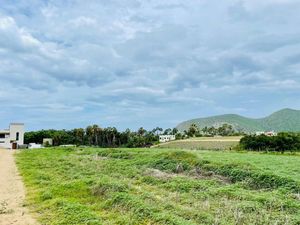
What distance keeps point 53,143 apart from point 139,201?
69.2m

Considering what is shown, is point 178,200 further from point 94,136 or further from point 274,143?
point 94,136

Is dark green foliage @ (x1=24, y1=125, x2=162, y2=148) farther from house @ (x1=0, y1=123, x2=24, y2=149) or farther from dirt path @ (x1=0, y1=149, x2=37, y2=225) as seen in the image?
dirt path @ (x1=0, y1=149, x2=37, y2=225)

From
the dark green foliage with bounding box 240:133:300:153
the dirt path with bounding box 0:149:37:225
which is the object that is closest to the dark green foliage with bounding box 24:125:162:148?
the dark green foliage with bounding box 240:133:300:153

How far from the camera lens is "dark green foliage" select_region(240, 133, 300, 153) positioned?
173 feet

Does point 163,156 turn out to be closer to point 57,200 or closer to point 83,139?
point 57,200

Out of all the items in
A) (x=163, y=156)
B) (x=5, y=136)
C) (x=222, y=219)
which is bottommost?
(x=222, y=219)

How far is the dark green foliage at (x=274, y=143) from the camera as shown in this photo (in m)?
52.7

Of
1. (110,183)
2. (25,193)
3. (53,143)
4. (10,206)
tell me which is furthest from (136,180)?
(53,143)

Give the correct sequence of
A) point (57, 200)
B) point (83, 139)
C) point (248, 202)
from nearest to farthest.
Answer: point (248, 202) → point (57, 200) → point (83, 139)

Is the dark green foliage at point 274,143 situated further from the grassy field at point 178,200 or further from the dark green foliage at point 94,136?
the grassy field at point 178,200

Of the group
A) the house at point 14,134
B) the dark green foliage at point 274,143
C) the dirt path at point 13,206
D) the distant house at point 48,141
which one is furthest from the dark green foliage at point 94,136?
the dirt path at point 13,206

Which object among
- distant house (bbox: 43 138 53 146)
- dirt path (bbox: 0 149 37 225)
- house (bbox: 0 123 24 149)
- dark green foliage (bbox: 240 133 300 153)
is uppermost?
house (bbox: 0 123 24 149)

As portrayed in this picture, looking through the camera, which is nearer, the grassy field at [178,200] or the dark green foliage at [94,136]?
the grassy field at [178,200]

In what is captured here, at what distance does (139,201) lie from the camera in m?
8.95
